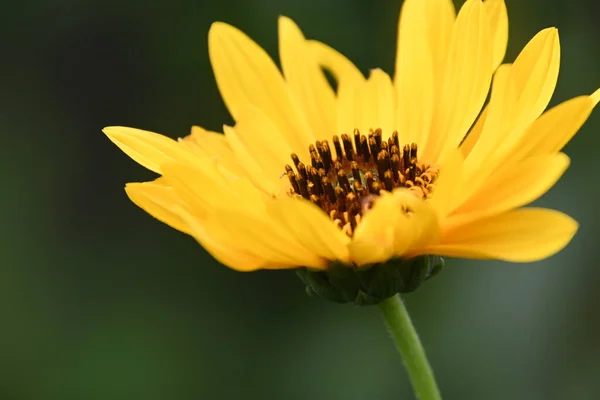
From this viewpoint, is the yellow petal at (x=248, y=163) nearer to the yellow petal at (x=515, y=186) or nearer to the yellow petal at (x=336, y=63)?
the yellow petal at (x=336, y=63)

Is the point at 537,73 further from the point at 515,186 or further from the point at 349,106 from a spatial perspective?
the point at 349,106

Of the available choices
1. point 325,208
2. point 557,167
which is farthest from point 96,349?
point 557,167

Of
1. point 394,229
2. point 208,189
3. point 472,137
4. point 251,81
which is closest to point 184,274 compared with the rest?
point 251,81

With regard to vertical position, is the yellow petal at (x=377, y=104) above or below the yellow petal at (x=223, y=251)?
above

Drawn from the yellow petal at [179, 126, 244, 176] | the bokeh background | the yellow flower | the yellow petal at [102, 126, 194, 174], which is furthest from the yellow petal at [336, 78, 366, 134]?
the bokeh background

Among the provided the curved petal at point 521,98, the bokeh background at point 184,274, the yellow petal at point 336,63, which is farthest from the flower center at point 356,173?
the bokeh background at point 184,274

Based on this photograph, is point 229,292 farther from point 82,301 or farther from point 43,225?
point 43,225
